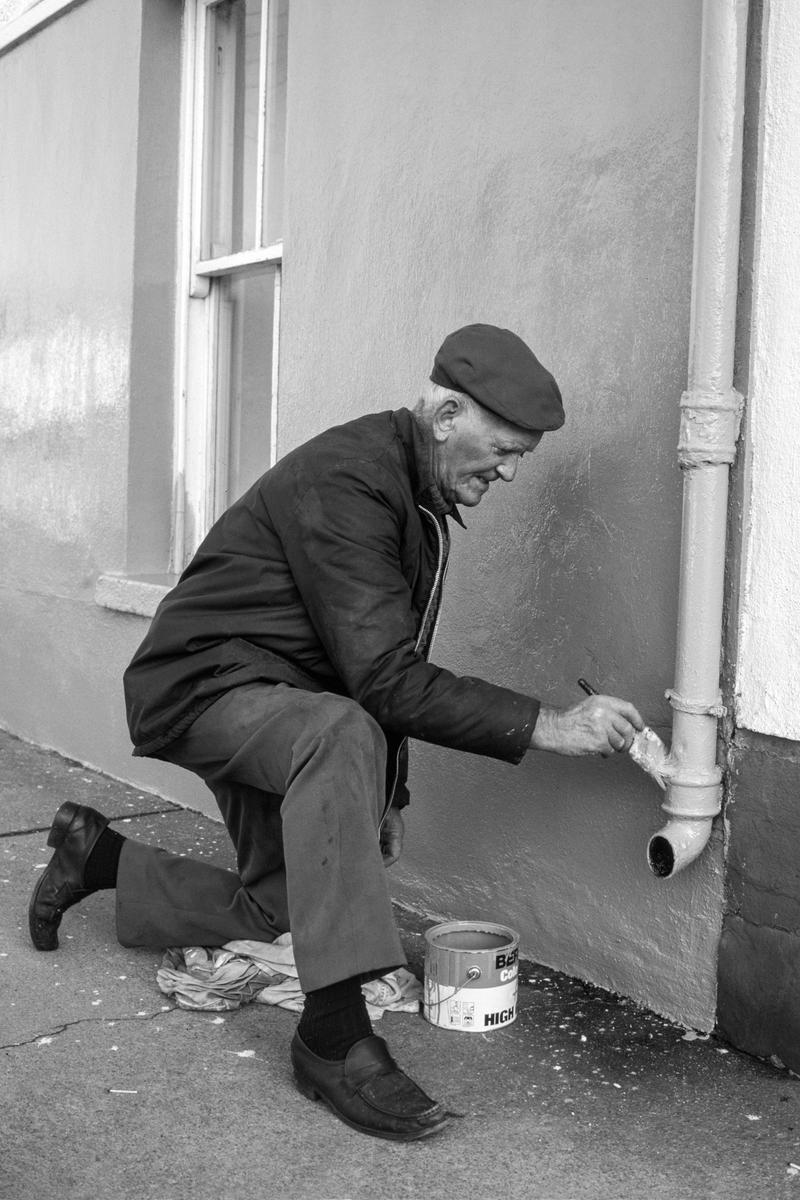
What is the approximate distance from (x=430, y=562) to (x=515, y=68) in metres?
1.40

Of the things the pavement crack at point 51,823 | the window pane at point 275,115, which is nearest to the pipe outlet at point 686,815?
the pavement crack at point 51,823

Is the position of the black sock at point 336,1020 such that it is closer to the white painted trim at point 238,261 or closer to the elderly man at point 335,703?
the elderly man at point 335,703

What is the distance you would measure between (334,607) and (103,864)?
1142 mm

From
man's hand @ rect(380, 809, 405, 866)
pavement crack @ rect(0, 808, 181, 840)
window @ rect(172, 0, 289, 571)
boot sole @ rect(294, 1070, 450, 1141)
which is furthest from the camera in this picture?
window @ rect(172, 0, 289, 571)

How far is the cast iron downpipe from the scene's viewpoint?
3.01 metres

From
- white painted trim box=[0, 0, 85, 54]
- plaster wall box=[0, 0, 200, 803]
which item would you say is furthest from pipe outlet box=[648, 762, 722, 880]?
white painted trim box=[0, 0, 85, 54]

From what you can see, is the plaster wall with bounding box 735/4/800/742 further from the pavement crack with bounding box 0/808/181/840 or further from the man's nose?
the pavement crack with bounding box 0/808/181/840

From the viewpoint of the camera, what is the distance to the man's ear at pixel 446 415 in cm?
320

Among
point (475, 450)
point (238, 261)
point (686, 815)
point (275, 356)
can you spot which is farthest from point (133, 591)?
point (686, 815)

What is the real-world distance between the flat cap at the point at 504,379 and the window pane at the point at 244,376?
210cm

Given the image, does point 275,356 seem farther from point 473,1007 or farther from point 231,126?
point 473,1007

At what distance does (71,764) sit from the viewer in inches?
234

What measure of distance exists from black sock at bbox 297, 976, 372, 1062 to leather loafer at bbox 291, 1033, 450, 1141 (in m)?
0.02

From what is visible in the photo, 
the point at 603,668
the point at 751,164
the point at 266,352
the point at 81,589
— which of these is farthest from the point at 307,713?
the point at 81,589
